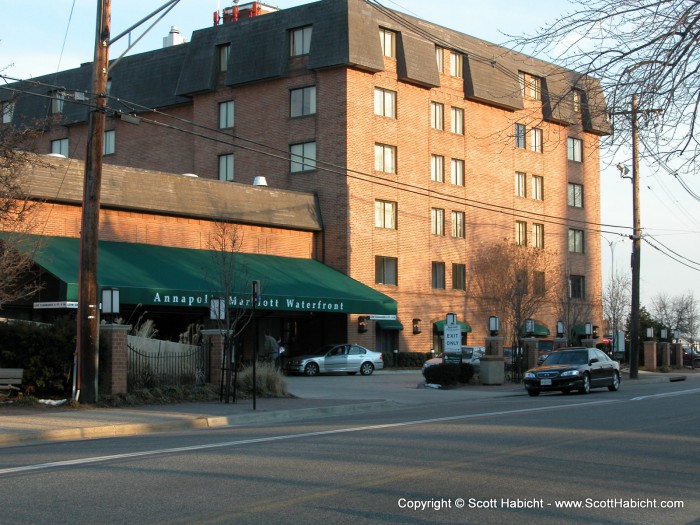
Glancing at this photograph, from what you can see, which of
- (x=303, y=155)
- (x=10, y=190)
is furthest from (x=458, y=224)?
(x=10, y=190)

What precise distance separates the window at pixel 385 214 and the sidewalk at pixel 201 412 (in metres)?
16.6

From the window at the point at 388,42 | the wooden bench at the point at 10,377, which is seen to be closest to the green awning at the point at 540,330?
the window at the point at 388,42

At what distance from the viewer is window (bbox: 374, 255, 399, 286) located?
4675 centimetres

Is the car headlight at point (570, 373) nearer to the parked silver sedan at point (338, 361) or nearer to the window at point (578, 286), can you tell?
the parked silver sedan at point (338, 361)

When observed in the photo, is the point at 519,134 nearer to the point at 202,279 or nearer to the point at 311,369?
the point at 202,279

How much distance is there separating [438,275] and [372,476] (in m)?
40.1

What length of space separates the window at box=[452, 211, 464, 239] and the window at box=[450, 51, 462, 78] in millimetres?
7461

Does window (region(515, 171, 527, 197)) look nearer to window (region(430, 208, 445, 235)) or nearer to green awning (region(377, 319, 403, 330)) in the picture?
window (region(430, 208, 445, 235))

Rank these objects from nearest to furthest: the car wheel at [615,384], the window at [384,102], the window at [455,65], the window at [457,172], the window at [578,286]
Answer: the car wheel at [615,384] → the window at [384,102] → the window at [457,172] → the window at [455,65] → the window at [578,286]

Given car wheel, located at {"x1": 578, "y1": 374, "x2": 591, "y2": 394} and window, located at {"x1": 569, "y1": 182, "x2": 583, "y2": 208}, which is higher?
window, located at {"x1": 569, "y1": 182, "x2": 583, "y2": 208}

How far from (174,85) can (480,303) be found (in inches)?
811

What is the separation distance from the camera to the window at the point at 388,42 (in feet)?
155

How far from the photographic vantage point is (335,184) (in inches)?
1784

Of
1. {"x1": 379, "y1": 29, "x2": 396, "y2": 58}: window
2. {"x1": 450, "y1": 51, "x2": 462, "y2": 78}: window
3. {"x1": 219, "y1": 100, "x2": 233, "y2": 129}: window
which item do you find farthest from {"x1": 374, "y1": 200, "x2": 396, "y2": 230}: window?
{"x1": 219, "y1": 100, "x2": 233, "y2": 129}: window
